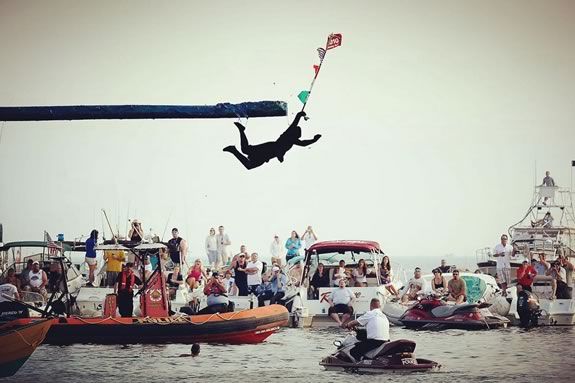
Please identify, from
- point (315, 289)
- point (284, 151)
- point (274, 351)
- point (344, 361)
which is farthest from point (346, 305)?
point (284, 151)

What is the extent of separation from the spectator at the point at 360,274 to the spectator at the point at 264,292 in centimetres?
269

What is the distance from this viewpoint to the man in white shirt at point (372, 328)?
2408 cm

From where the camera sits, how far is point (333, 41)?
15375mm

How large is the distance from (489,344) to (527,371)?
3.85 metres

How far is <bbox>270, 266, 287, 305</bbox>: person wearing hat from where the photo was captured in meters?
33.0

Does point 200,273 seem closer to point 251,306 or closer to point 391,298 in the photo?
point 251,306

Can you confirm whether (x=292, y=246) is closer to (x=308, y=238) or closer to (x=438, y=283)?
(x=308, y=238)

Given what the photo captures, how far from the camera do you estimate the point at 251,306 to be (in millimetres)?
32656

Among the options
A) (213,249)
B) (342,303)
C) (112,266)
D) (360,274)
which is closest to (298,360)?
(342,303)

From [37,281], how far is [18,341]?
6.97 meters

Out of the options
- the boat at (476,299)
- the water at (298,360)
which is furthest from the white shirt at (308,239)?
the water at (298,360)

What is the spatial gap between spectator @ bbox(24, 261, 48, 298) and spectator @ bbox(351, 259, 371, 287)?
9520 millimetres

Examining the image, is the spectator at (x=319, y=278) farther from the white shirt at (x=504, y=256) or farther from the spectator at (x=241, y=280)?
the white shirt at (x=504, y=256)

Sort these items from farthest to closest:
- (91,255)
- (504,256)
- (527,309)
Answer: (504,256) → (91,255) → (527,309)
